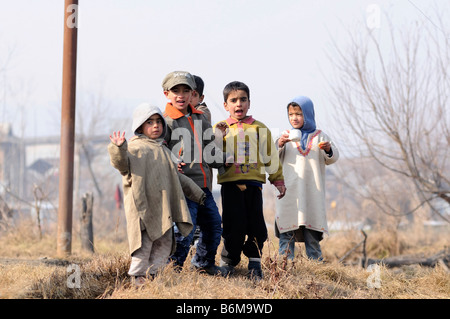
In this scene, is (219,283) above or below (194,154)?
below

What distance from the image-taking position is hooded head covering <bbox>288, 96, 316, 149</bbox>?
592 cm

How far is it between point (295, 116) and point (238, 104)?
106 cm

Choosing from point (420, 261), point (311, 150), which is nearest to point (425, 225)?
point (420, 261)

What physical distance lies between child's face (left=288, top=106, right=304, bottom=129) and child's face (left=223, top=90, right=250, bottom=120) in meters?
0.93

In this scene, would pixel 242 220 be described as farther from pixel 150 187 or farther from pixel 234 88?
pixel 234 88

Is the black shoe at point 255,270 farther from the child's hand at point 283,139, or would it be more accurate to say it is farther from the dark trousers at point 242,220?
the child's hand at point 283,139

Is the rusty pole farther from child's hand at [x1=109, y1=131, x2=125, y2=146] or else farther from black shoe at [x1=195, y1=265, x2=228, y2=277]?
child's hand at [x1=109, y1=131, x2=125, y2=146]

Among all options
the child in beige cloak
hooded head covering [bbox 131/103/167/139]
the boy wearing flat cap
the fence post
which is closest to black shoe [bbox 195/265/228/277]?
the boy wearing flat cap

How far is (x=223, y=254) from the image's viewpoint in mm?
5160

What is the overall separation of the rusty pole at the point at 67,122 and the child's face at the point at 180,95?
11.1 ft

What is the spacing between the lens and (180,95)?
4.79m

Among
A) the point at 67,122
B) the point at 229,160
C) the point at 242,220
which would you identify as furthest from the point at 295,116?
the point at 67,122
